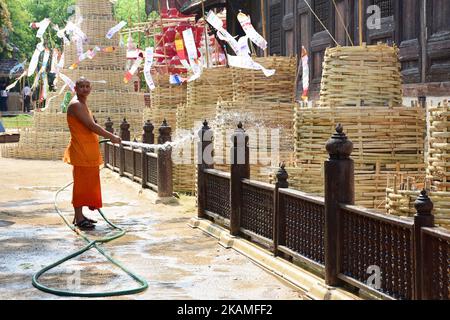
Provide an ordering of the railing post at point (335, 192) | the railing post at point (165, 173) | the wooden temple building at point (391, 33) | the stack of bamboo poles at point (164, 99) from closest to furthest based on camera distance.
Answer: the railing post at point (335, 192), the wooden temple building at point (391, 33), the railing post at point (165, 173), the stack of bamboo poles at point (164, 99)

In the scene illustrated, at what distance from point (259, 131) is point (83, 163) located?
259 centimetres

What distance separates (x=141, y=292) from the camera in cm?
695

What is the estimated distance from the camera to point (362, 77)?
908cm

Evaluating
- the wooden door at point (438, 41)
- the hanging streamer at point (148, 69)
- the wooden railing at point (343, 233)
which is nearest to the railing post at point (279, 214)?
the wooden railing at point (343, 233)

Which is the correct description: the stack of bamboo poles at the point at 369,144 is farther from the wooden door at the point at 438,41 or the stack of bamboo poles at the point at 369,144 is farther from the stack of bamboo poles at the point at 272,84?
the stack of bamboo poles at the point at 272,84

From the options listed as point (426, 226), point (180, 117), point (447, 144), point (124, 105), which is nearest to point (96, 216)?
point (180, 117)

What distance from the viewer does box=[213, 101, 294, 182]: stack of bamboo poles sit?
11648 mm

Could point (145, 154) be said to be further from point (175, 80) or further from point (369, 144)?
point (369, 144)

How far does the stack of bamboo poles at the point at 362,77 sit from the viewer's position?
905cm

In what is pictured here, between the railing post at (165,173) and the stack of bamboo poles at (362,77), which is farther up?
the stack of bamboo poles at (362,77)

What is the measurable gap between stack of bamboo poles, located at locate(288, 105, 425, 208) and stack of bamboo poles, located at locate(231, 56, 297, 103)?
3710 mm

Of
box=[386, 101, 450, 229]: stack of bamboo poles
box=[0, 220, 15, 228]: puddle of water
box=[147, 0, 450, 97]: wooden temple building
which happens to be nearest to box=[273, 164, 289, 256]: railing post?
box=[386, 101, 450, 229]: stack of bamboo poles

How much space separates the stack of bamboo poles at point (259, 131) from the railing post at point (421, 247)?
243 inches

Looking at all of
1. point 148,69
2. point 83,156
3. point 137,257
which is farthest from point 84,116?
point 148,69
